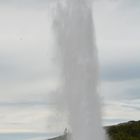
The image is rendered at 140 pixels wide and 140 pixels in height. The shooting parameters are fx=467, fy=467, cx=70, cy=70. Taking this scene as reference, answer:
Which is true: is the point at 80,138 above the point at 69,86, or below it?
below

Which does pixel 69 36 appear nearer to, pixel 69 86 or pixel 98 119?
pixel 69 86

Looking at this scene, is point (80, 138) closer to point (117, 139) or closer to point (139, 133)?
point (117, 139)

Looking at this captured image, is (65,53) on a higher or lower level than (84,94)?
higher

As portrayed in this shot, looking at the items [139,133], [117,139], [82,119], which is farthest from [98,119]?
[139,133]

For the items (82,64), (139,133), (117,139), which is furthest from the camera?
(139,133)

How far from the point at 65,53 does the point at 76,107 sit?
12.1ft

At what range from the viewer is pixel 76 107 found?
95.1ft

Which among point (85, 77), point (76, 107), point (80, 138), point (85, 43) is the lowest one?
point (80, 138)

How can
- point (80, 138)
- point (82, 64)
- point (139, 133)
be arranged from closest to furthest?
1. point (80, 138)
2. point (82, 64)
3. point (139, 133)

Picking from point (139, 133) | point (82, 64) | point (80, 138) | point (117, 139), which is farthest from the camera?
point (139, 133)

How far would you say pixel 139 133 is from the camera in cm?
14038

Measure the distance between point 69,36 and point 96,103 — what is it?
4.88 metres

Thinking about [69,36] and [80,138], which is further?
[69,36]

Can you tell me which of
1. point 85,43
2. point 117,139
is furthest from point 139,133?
point 85,43
